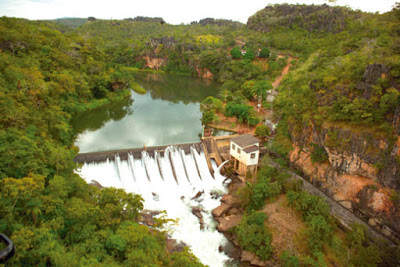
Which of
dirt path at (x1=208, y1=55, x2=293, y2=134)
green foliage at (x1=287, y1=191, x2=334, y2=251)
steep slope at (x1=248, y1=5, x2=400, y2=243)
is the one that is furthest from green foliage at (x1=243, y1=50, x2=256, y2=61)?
green foliage at (x1=287, y1=191, x2=334, y2=251)

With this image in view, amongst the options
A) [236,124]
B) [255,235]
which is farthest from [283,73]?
[255,235]

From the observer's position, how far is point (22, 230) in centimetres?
785

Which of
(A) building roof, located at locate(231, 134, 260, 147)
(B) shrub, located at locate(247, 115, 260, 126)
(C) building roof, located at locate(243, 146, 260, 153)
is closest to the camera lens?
(C) building roof, located at locate(243, 146, 260, 153)

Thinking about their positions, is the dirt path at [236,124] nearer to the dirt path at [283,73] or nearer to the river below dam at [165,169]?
the river below dam at [165,169]

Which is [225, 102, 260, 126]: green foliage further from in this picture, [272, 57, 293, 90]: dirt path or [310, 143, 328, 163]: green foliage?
[272, 57, 293, 90]: dirt path

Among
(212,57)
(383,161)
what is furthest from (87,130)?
(212,57)

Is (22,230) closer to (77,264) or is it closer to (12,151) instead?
(77,264)

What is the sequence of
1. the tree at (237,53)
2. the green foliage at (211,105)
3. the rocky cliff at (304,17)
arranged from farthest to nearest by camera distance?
the tree at (237,53) < the rocky cliff at (304,17) < the green foliage at (211,105)

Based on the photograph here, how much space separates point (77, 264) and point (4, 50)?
28.4 m

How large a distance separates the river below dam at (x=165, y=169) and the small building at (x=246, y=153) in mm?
1965

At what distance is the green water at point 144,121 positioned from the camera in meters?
25.6

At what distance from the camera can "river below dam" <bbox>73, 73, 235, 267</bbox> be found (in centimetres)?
1580

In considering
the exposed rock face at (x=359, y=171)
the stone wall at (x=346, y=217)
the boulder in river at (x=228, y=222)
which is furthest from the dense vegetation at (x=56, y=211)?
the exposed rock face at (x=359, y=171)

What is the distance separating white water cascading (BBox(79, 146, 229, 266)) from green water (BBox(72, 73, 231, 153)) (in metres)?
4.70
